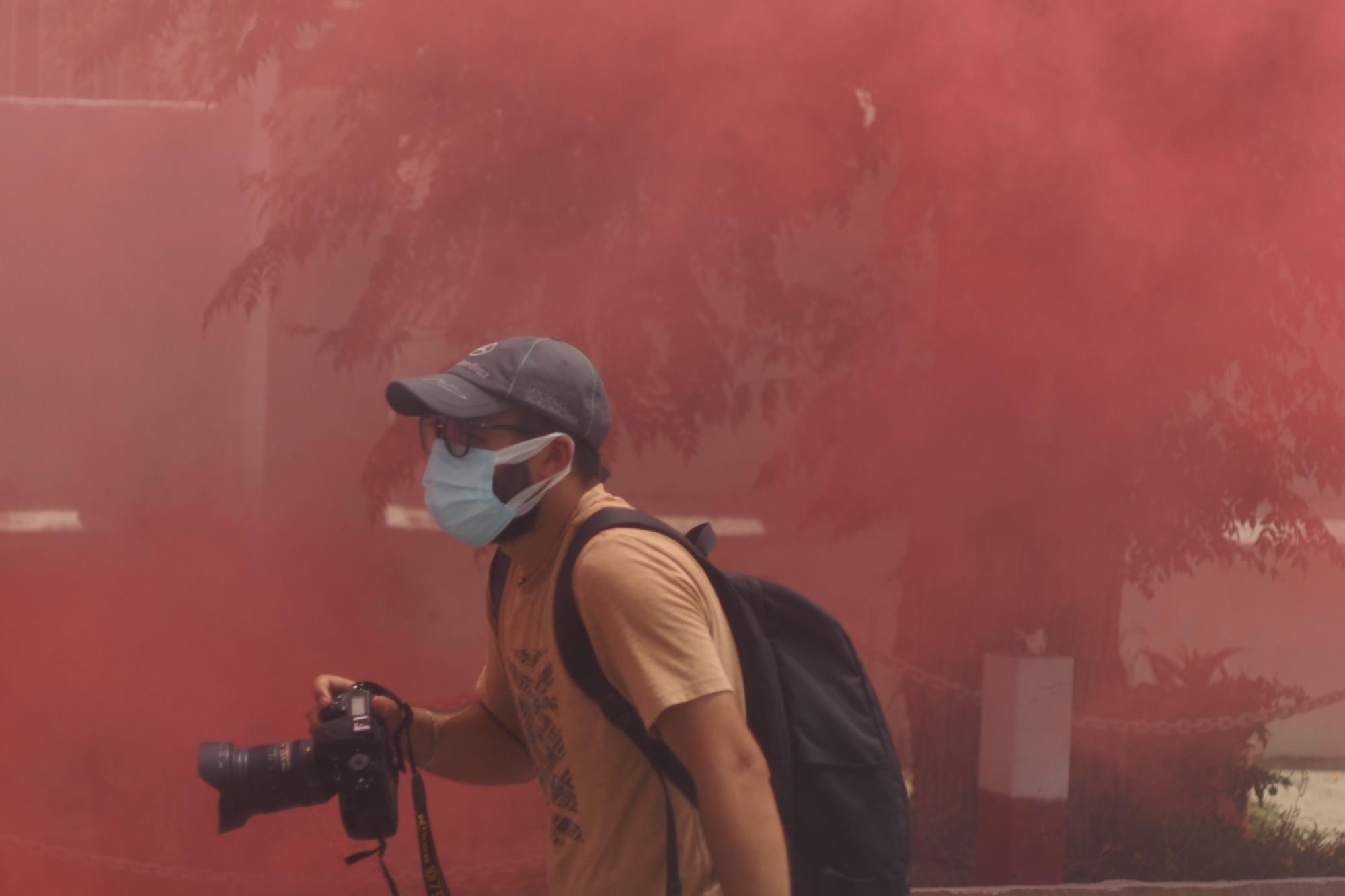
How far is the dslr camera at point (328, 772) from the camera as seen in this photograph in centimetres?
229

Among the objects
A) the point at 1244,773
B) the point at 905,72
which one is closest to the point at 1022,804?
the point at 1244,773

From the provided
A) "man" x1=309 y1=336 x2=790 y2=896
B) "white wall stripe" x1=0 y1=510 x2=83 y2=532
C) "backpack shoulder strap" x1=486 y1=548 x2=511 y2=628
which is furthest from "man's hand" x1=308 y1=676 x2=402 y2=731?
"white wall stripe" x1=0 y1=510 x2=83 y2=532

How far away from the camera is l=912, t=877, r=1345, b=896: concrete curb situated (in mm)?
4902

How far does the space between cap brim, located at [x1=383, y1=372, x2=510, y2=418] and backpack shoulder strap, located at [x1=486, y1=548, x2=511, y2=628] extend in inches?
11.8

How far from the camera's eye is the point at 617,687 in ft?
6.62

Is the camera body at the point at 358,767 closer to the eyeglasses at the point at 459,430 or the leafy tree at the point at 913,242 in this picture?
the eyeglasses at the point at 459,430

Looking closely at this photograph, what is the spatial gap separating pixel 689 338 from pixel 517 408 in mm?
2434

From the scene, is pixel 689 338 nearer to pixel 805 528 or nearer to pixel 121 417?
pixel 805 528

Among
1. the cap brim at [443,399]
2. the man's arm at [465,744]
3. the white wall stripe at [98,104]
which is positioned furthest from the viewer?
the white wall stripe at [98,104]

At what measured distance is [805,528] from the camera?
4.79 meters

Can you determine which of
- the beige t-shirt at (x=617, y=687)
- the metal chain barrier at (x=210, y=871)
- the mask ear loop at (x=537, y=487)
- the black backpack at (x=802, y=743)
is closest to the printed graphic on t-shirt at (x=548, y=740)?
the beige t-shirt at (x=617, y=687)

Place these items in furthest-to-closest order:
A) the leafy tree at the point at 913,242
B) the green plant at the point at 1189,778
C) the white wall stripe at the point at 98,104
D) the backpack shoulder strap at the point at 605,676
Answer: the green plant at the point at 1189,778 < the leafy tree at the point at 913,242 < the white wall stripe at the point at 98,104 < the backpack shoulder strap at the point at 605,676

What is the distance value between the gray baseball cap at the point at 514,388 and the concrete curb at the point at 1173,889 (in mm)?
3183

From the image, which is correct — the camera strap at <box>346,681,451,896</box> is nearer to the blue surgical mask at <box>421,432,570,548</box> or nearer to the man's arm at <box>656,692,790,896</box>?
the blue surgical mask at <box>421,432,570,548</box>
